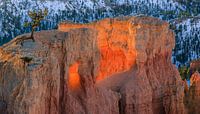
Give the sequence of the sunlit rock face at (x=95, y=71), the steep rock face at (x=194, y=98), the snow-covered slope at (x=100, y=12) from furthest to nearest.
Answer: the snow-covered slope at (x=100, y=12) < the steep rock face at (x=194, y=98) < the sunlit rock face at (x=95, y=71)

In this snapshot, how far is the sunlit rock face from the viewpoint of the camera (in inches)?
626

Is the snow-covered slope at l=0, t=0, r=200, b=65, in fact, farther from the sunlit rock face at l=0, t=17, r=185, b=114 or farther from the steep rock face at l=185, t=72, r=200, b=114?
the sunlit rock face at l=0, t=17, r=185, b=114

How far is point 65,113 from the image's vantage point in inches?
754

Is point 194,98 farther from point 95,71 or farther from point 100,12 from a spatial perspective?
point 100,12

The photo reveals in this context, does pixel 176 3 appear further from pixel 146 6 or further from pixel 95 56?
pixel 95 56

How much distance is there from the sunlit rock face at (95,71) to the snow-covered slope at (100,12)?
64.8 m

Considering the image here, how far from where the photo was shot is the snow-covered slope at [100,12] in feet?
349

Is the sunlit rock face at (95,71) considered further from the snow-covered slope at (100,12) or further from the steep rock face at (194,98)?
the snow-covered slope at (100,12)

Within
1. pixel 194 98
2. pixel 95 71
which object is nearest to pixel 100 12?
pixel 194 98

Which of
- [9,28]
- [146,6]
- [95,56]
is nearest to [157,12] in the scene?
[146,6]

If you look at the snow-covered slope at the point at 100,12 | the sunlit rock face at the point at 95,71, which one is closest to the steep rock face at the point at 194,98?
the sunlit rock face at the point at 95,71

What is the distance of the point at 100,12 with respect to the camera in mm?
144500

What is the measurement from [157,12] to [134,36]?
126138mm

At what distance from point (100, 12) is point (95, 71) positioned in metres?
125
